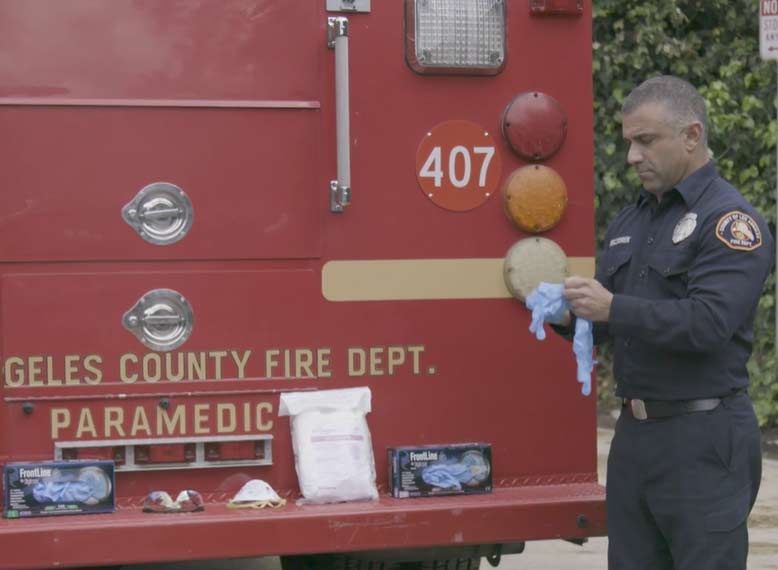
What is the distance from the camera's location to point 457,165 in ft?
13.8

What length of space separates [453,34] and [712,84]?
5.76m

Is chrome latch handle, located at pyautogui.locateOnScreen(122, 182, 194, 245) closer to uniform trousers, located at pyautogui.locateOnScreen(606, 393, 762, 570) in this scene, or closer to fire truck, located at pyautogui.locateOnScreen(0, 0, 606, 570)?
fire truck, located at pyautogui.locateOnScreen(0, 0, 606, 570)

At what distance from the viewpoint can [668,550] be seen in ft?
12.7

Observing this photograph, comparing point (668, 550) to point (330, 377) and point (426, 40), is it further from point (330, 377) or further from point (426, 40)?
point (426, 40)

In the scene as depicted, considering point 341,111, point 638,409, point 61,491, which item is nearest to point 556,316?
point 638,409

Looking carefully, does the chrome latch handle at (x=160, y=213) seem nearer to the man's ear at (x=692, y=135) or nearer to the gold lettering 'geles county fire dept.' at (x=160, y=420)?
the gold lettering 'geles county fire dept.' at (x=160, y=420)

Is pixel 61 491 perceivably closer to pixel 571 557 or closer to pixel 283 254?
pixel 283 254

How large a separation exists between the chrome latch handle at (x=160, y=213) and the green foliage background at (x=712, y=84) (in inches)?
235

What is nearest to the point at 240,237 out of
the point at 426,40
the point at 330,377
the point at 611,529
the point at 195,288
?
the point at 195,288

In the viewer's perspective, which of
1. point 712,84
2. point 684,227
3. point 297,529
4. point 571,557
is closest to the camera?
point 684,227

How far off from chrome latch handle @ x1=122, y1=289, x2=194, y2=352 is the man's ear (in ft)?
4.71

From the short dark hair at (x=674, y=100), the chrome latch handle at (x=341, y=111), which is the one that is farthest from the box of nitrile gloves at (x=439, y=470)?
the short dark hair at (x=674, y=100)

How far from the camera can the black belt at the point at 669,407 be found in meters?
3.72

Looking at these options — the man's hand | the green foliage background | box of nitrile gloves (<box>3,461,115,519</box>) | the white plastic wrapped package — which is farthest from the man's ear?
the green foliage background
